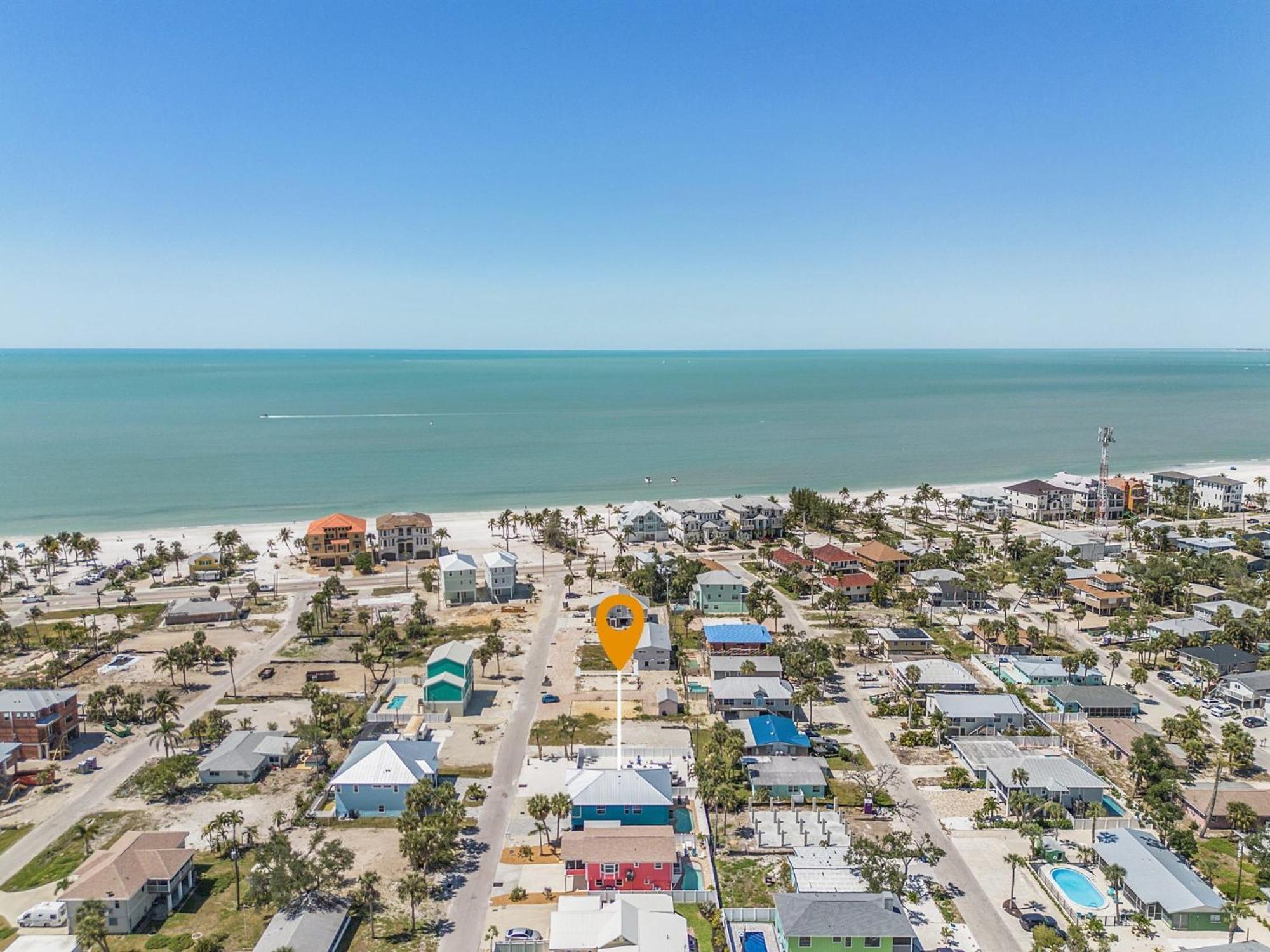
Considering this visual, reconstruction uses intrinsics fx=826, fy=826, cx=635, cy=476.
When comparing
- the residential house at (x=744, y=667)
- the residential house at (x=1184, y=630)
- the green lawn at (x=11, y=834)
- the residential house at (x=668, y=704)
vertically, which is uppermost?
the residential house at (x=1184, y=630)

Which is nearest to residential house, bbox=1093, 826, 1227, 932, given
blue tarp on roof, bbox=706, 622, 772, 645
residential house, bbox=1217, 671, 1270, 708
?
residential house, bbox=1217, 671, 1270, 708

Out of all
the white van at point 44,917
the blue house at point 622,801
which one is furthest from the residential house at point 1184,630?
the white van at point 44,917

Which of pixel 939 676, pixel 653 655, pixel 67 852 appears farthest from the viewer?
pixel 653 655

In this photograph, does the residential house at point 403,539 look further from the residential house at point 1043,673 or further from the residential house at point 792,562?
the residential house at point 1043,673

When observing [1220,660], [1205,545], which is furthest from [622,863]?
[1205,545]

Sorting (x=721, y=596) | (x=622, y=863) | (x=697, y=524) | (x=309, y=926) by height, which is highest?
(x=697, y=524)

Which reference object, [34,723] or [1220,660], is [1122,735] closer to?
[1220,660]

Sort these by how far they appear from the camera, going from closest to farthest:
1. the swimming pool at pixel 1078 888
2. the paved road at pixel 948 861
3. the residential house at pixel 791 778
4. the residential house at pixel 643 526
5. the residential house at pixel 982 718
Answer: the paved road at pixel 948 861 < the swimming pool at pixel 1078 888 < the residential house at pixel 791 778 < the residential house at pixel 982 718 < the residential house at pixel 643 526

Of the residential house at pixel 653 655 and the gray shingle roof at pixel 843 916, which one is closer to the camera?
the gray shingle roof at pixel 843 916
